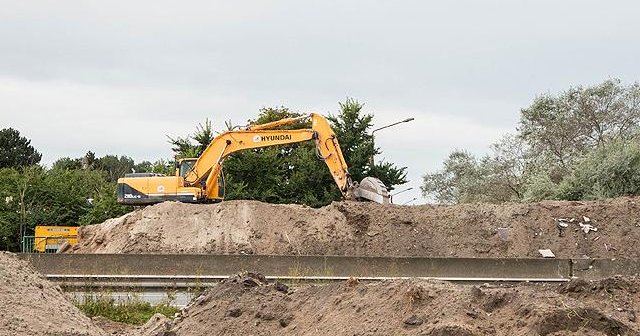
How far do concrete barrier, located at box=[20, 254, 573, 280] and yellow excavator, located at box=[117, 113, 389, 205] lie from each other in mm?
8829

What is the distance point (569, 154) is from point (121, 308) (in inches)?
1390

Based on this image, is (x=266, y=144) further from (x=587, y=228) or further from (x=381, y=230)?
(x=587, y=228)

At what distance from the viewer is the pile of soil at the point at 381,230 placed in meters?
23.0

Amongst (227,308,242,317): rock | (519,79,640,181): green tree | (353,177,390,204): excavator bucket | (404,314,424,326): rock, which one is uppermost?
(519,79,640,181): green tree

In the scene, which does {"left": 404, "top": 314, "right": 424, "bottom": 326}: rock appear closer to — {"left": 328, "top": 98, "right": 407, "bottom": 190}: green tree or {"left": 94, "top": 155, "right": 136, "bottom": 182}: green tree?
{"left": 328, "top": 98, "right": 407, "bottom": 190}: green tree

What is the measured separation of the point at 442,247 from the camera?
77.1ft

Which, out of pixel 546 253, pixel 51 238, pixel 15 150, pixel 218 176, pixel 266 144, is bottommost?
pixel 546 253

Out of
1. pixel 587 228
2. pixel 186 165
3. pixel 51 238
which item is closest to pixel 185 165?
pixel 186 165

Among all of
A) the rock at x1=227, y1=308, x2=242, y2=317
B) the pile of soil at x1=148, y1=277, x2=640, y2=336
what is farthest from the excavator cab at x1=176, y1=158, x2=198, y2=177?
the rock at x1=227, y1=308, x2=242, y2=317

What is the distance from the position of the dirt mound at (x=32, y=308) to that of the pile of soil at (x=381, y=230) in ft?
39.3

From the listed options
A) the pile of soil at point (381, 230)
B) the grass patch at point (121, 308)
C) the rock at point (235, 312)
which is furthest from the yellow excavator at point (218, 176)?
the rock at point (235, 312)

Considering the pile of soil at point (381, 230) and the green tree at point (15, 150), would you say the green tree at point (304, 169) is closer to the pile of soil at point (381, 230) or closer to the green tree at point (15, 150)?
the pile of soil at point (381, 230)

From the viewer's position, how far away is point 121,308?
43.7ft

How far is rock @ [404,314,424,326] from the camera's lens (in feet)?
24.1
